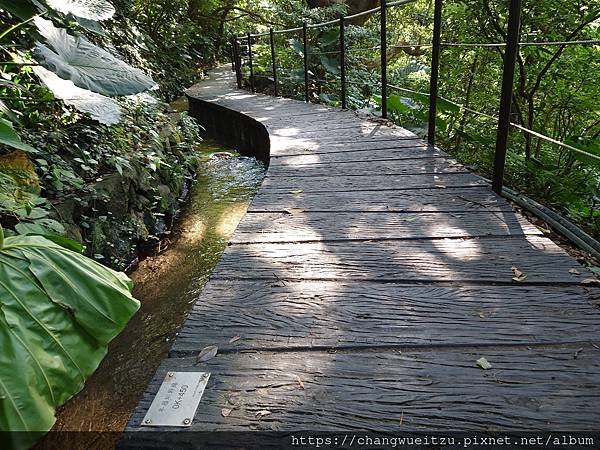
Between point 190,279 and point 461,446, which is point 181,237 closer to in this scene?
point 190,279

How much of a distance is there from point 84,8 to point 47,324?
1.25 meters

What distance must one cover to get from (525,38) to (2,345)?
383 cm

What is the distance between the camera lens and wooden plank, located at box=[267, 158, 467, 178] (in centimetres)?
249

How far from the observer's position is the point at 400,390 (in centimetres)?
96

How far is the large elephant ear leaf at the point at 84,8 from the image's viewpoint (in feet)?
5.05

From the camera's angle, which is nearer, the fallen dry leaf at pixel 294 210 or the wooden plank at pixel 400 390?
the wooden plank at pixel 400 390

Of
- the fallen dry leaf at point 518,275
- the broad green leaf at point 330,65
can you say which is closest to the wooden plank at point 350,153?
the fallen dry leaf at point 518,275

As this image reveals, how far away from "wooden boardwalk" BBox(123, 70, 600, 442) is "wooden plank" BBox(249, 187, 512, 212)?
0.01 meters

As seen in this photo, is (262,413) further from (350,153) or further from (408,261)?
(350,153)

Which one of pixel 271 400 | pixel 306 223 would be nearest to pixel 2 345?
pixel 271 400

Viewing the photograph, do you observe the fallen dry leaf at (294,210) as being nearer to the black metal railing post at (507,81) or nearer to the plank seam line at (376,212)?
the plank seam line at (376,212)

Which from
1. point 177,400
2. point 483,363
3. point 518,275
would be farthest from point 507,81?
point 177,400

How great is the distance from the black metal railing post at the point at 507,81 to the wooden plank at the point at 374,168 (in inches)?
13.5

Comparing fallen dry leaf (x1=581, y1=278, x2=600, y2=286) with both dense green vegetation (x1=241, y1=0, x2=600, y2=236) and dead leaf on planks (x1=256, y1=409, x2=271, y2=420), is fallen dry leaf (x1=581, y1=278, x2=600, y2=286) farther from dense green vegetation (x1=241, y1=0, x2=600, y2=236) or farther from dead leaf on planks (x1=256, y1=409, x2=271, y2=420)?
dead leaf on planks (x1=256, y1=409, x2=271, y2=420)
